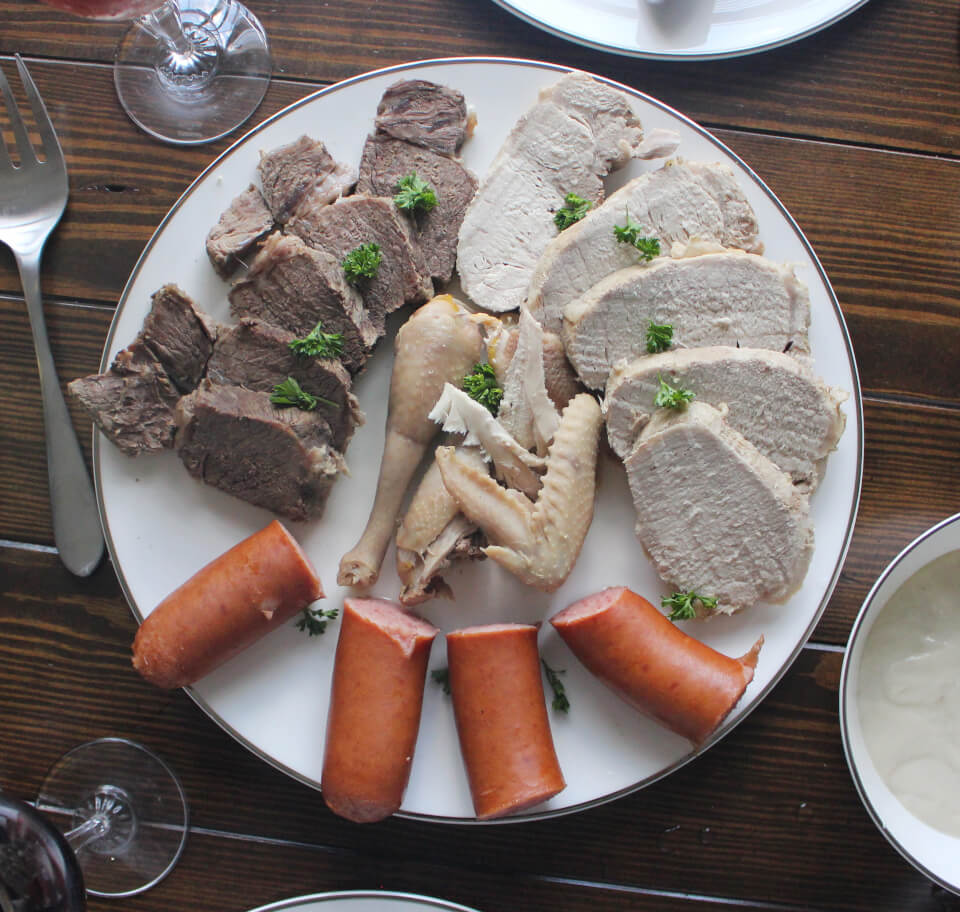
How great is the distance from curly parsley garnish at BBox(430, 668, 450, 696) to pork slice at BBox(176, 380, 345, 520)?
552 millimetres

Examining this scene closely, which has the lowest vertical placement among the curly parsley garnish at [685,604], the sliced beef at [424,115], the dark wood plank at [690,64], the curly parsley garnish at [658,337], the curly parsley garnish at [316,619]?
the curly parsley garnish at [316,619]

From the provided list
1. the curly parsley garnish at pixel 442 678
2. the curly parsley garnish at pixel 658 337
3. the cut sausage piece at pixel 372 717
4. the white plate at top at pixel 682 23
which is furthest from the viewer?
the white plate at top at pixel 682 23

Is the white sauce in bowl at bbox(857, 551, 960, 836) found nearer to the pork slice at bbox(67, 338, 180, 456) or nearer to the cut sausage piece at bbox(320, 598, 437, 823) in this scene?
the cut sausage piece at bbox(320, 598, 437, 823)

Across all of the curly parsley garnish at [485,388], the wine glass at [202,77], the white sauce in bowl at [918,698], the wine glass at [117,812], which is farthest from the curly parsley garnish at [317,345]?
the white sauce in bowl at [918,698]

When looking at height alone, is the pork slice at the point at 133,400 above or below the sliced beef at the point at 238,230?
below

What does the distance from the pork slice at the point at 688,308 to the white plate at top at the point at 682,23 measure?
0.76 meters

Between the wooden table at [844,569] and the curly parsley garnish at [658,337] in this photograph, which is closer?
the curly parsley garnish at [658,337]

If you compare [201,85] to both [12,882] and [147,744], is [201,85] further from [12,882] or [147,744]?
[12,882]

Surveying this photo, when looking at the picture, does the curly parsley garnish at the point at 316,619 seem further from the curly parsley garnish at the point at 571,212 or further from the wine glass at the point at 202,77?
the wine glass at the point at 202,77

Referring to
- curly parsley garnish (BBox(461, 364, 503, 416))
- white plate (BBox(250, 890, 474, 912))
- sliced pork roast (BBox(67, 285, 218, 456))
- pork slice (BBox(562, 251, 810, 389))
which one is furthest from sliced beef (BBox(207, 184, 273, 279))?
white plate (BBox(250, 890, 474, 912))

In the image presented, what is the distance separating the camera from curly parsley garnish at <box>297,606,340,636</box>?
228cm

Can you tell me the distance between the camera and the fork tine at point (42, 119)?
7.92 feet

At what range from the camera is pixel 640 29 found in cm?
253

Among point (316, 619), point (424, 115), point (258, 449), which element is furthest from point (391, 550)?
point (424, 115)
